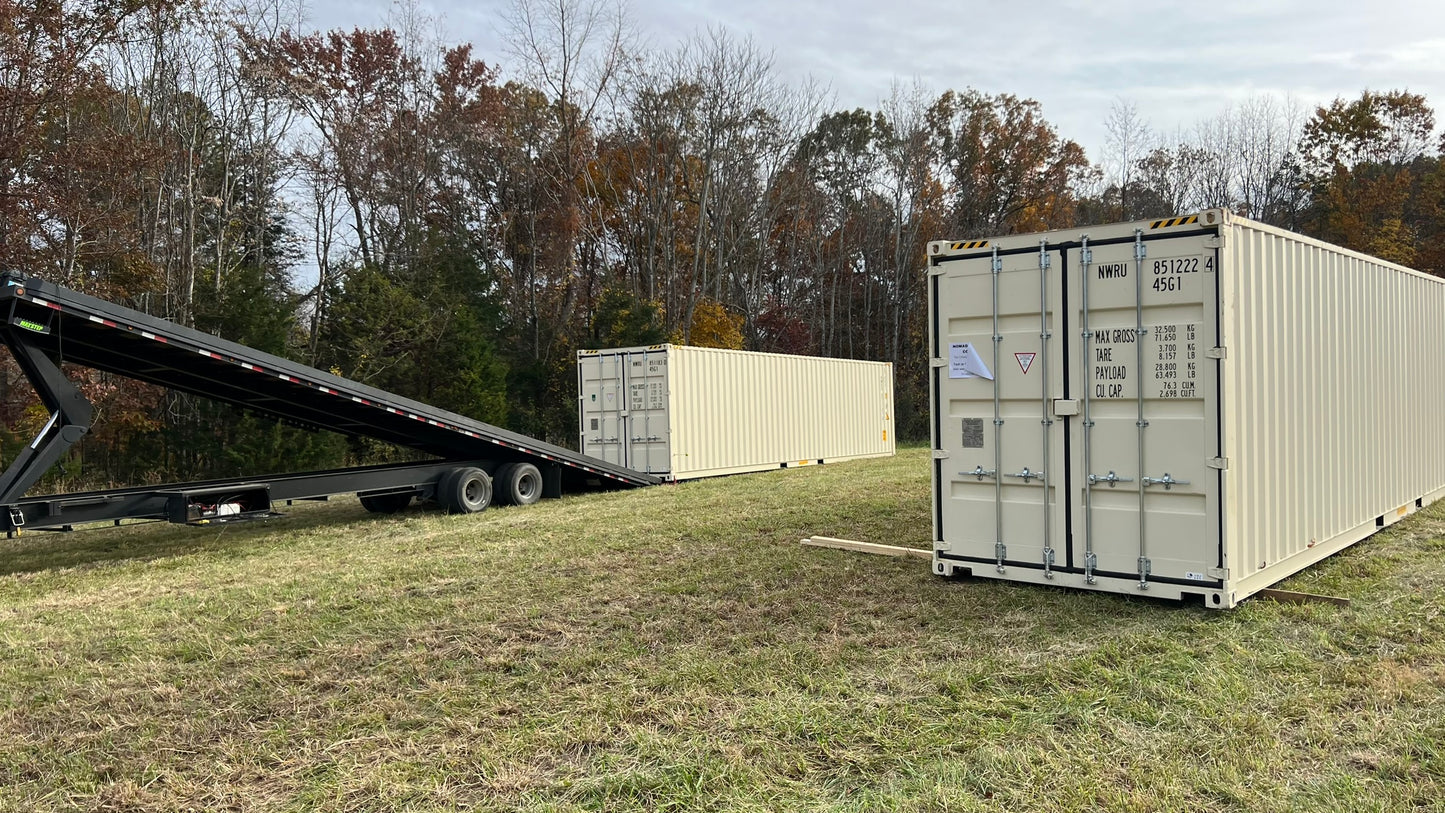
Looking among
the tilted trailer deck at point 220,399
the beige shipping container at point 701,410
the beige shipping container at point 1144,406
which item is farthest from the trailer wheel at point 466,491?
the beige shipping container at point 1144,406

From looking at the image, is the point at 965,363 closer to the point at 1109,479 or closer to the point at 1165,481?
the point at 1109,479

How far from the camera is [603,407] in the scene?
16.9 m

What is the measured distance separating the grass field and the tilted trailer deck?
0.92 metres

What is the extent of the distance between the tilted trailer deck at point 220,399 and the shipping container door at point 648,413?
7.10 ft

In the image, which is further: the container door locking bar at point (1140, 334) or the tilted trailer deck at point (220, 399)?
the tilted trailer deck at point (220, 399)

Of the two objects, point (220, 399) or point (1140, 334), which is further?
point (220, 399)

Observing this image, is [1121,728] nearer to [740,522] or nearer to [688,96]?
[740,522]

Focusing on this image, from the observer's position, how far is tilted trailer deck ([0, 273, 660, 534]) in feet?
27.3

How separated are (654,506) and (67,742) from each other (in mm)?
8684

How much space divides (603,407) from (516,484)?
12.1 ft

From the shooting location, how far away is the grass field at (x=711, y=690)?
3.75 m

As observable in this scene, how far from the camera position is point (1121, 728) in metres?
4.20

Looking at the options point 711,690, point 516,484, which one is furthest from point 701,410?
point 711,690

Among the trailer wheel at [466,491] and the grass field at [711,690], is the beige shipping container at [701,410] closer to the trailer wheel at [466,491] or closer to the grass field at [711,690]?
the trailer wheel at [466,491]
